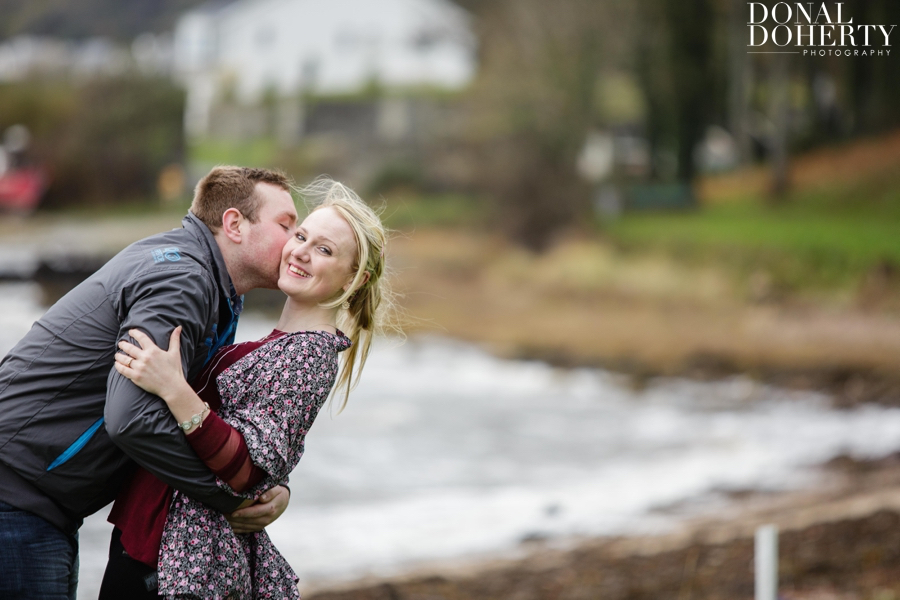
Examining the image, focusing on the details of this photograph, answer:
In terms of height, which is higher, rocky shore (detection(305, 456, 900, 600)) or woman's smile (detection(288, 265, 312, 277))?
woman's smile (detection(288, 265, 312, 277))

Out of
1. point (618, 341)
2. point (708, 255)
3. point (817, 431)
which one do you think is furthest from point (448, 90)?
point (817, 431)

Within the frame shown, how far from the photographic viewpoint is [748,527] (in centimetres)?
780

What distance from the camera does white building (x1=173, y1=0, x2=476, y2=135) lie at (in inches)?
1526

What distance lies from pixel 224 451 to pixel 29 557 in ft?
2.10

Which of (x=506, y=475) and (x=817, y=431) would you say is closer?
(x=506, y=475)

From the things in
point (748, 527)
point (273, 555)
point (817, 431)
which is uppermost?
point (273, 555)

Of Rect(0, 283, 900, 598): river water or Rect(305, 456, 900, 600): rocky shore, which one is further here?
Rect(0, 283, 900, 598): river water

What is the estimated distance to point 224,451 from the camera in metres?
2.40

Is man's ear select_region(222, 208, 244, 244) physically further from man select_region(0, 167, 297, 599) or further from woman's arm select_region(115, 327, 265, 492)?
woman's arm select_region(115, 327, 265, 492)

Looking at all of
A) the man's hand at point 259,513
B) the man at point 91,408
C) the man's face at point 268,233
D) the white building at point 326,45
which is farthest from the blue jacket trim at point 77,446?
the white building at point 326,45

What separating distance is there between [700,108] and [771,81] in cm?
220

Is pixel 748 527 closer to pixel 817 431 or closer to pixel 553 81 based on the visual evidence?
pixel 817 431

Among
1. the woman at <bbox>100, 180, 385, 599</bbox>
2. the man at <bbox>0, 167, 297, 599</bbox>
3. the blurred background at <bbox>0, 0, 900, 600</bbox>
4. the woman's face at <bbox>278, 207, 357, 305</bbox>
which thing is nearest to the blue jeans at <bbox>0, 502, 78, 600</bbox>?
the man at <bbox>0, 167, 297, 599</bbox>

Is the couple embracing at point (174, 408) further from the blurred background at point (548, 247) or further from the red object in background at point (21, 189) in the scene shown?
the red object in background at point (21, 189)
